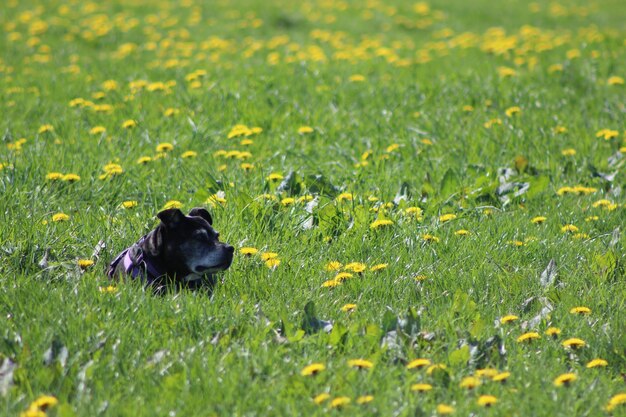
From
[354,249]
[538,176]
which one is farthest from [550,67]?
[354,249]

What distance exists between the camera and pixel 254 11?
1138 centimetres

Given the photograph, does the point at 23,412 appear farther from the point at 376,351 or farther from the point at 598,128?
the point at 598,128

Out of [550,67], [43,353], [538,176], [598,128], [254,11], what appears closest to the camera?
[43,353]

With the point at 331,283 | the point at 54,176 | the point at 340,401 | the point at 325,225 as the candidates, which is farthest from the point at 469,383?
the point at 54,176

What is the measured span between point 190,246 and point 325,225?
0.98m

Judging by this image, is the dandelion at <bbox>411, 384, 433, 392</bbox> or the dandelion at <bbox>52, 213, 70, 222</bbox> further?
the dandelion at <bbox>52, 213, 70, 222</bbox>

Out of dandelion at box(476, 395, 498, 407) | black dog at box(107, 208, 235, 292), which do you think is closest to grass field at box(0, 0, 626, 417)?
dandelion at box(476, 395, 498, 407)

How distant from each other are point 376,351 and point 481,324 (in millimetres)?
495

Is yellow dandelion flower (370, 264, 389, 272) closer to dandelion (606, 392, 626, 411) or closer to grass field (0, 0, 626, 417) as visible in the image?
grass field (0, 0, 626, 417)

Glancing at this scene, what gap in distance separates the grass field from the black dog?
0.15 metres

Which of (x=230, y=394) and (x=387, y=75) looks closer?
(x=230, y=394)

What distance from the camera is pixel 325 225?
4.44 meters

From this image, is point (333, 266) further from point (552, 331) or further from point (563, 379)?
point (563, 379)

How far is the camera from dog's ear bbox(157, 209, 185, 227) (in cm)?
359
